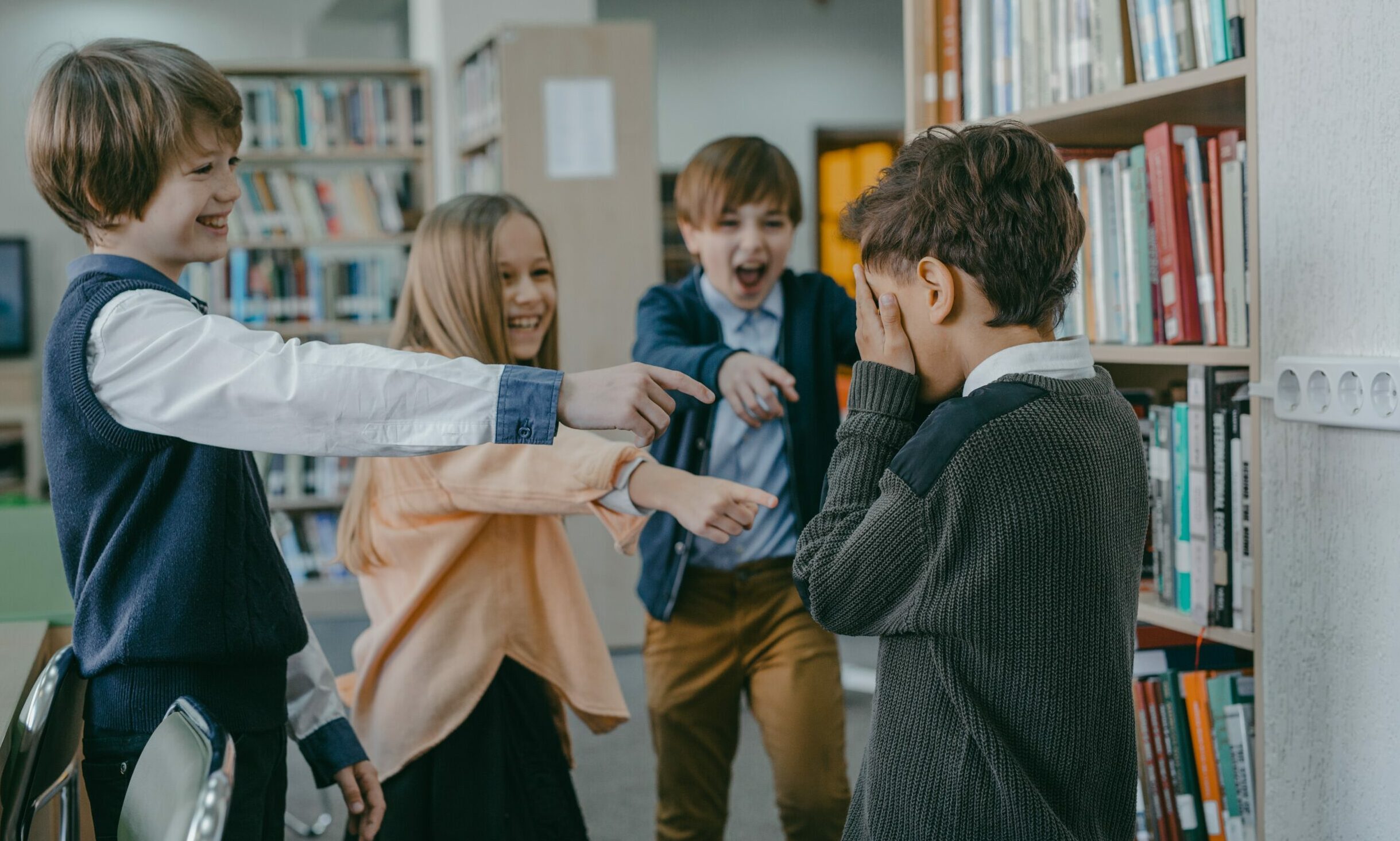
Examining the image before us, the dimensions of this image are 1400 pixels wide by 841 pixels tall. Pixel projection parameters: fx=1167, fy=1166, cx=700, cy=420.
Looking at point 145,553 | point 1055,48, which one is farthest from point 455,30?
point 145,553

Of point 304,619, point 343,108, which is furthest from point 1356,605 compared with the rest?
point 343,108

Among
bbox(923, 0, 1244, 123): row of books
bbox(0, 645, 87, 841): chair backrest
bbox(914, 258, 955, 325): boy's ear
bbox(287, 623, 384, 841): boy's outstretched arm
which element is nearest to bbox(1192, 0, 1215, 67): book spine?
bbox(923, 0, 1244, 123): row of books

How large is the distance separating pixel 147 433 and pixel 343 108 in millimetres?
4193

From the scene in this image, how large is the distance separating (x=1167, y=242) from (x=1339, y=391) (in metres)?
0.38

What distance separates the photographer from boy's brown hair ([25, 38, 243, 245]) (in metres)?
1.12

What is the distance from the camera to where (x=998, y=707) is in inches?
40.0

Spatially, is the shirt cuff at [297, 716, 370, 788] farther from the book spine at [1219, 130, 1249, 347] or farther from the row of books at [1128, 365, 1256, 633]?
the book spine at [1219, 130, 1249, 347]

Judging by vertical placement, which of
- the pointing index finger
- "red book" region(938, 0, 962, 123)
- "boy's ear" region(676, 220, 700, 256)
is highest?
"red book" region(938, 0, 962, 123)

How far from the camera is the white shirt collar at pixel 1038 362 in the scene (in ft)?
3.39

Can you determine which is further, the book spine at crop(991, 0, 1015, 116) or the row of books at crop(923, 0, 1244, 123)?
the book spine at crop(991, 0, 1015, 116)

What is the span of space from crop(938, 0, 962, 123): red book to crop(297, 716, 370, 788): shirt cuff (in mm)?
1288

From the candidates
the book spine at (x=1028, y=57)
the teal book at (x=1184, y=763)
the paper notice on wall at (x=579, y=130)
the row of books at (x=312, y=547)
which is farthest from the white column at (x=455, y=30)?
the teal book at (x=1184, y=763)

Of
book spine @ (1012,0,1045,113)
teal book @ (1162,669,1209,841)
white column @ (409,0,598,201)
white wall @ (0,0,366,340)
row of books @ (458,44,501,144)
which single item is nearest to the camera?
teal book @ (1162,669,1209,841)

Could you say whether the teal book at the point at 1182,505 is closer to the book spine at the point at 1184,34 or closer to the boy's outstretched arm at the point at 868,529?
the book spine at the point at 1184,34
